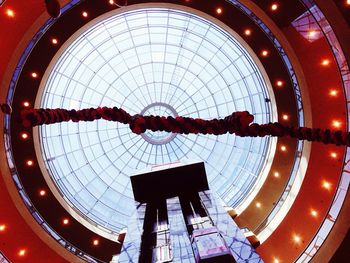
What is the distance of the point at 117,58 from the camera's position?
79.7 feet

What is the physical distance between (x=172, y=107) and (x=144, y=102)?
8.61ft

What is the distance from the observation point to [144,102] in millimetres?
25891

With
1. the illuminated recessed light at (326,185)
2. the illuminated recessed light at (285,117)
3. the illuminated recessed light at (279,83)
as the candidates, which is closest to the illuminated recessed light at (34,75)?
the illuminated recessed light at (279,83)

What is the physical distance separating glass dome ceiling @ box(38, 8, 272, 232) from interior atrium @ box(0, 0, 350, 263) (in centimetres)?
10

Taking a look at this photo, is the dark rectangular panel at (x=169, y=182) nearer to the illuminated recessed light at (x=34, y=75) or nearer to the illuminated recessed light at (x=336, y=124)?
the illuminated recessed light at (x=336, y=124)

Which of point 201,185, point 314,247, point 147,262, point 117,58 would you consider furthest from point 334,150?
point 117,58

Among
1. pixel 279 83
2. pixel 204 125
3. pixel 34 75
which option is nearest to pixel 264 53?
pixel 279 83

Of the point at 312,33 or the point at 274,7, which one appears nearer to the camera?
the point at 312,33

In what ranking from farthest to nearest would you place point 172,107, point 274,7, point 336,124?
point 172,107, point 336,124, point 274,7

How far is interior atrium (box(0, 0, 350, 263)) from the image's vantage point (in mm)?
13570

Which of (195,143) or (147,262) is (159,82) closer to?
(195,143)

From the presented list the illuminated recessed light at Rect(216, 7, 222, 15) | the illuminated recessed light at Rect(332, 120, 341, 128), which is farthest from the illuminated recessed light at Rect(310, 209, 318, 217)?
the illuminated recessed light at Rect(216, 7, 222, 15)

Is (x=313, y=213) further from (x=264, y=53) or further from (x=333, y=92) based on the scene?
(x=264, y=53)

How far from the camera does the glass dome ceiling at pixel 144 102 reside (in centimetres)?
2128
